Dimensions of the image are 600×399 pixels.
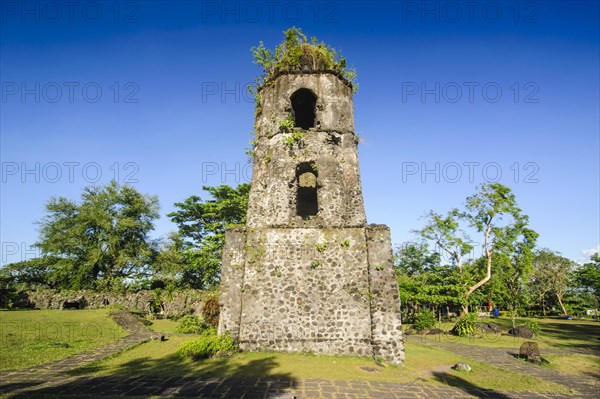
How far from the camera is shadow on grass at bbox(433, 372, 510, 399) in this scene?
22.4 ft

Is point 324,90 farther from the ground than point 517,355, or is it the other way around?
point 324,90

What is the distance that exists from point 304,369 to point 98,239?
32.0 m

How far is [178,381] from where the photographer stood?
258 inches

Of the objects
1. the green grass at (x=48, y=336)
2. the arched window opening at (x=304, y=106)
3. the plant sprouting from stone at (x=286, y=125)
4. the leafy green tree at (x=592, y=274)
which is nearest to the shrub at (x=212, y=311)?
the green grass at (x=48, y=336)

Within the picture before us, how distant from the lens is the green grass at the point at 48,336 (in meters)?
8.12

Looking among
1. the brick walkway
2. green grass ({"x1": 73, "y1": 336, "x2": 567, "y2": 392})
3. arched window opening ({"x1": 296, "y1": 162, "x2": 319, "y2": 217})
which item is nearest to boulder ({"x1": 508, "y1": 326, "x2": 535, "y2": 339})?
green grass ({"x1": 73, "y1": 336, "x2": 567, "y2": 392})

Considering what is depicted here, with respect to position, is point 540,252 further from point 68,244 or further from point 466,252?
point 68,244

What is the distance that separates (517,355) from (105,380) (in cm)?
1384

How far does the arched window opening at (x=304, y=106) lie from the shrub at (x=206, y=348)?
9.15 metres

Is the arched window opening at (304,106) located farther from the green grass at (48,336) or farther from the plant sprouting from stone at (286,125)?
the green grass at (48,336)

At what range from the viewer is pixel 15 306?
18484 mm

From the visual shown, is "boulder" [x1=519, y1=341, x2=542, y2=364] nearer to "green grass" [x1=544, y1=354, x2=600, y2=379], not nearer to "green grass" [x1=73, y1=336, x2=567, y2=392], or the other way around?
"green grass" [x1=544, y1=354, x2=600, y2=379]

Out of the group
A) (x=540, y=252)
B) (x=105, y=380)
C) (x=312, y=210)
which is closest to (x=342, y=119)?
(x=312, y=210)

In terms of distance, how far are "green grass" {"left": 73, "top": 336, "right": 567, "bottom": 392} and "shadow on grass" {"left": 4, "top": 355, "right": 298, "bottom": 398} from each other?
0.9 inches
